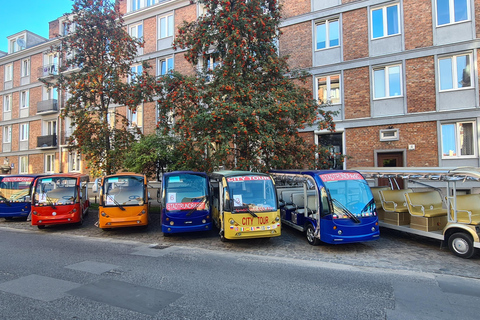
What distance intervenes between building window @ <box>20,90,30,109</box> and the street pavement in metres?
26.1

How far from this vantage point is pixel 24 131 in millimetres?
31828

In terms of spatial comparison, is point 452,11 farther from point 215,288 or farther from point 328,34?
point 215,288

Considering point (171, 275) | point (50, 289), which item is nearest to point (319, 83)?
point (171, 275)

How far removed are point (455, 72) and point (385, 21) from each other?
14.7 ft

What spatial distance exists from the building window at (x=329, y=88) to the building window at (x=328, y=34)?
189cm

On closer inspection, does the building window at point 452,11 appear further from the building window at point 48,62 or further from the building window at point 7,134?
the building window at point 7,134

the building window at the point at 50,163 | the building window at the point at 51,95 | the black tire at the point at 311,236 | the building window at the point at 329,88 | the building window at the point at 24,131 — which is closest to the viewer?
the black tire at the point at 311,236

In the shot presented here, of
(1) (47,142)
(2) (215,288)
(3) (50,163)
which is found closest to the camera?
(2) (215,288)

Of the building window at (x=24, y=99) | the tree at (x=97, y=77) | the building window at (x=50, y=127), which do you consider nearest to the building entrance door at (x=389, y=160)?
the tree at (x=97, y=77)

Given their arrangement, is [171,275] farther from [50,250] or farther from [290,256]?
[50,250]

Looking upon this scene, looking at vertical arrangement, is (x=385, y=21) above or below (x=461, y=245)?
above

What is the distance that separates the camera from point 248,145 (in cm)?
1173

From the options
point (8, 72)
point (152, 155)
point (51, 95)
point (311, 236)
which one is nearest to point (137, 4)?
point (51, 95)

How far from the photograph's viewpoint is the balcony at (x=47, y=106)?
29203 millimetres
